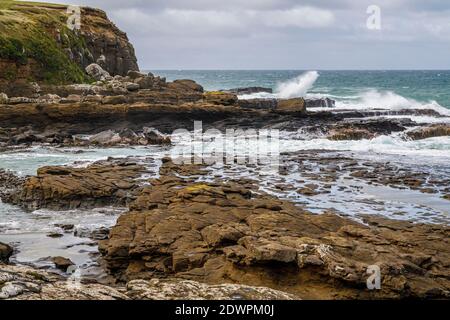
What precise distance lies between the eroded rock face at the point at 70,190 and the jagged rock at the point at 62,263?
6.06 m

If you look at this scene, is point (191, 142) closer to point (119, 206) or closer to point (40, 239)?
point (119, 206)

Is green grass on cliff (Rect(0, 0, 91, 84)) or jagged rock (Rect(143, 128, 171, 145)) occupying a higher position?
green grass on cliff (Rect(0, 0, 91, 84))

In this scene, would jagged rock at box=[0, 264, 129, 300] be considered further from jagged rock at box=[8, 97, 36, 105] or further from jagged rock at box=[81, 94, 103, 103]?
jagged rock at box=[81, 94, 103, 103]

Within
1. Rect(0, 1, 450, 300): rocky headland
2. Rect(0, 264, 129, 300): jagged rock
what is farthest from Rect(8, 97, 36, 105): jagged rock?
Rect(0, 264, 129, 300): jagged rock

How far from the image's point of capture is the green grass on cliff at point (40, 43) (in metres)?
48.4

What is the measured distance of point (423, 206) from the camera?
18.1 metres

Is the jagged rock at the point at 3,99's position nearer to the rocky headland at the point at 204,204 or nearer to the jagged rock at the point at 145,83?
the rocky headland at the point at 204,204

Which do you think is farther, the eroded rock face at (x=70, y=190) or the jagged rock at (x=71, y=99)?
the jagged rock at (x=71, y=99)

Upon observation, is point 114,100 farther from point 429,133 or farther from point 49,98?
point 429,133

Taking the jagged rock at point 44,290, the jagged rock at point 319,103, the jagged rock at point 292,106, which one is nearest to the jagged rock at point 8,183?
the jagged rock at point 44,290

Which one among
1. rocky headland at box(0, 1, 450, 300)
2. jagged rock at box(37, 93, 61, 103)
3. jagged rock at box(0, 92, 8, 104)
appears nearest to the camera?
rocky headland at box(0, 1, 450, 300)

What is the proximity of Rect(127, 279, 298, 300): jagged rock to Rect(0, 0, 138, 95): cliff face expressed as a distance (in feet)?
134

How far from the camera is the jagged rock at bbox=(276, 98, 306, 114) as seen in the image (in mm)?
44344
